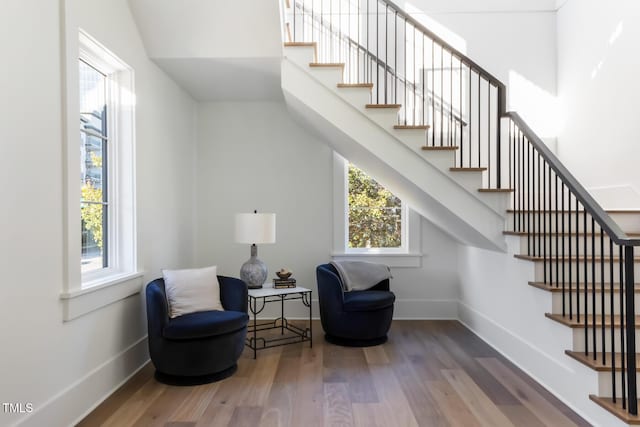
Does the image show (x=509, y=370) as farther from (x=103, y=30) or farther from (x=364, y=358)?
(x=103, y=30)

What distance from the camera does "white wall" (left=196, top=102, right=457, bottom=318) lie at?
5109 mm

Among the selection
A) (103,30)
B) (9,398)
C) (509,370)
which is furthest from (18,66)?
(509,370)

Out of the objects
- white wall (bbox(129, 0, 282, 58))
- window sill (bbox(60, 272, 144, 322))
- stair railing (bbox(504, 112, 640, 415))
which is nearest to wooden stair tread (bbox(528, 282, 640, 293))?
stair railing (bbox(504, 112, 640, 415))

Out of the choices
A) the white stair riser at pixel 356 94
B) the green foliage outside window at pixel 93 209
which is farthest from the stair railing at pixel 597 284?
the green foliage outside window at pixel 93 209

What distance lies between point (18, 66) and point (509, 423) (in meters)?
3.28

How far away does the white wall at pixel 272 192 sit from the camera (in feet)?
Result: 16.8

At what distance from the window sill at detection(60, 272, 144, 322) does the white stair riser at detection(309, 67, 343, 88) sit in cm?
223

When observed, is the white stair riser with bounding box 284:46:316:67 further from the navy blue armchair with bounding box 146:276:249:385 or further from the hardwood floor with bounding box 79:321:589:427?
the hardwood floor with bounding box 79:321:589:427

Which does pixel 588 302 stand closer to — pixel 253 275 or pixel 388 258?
pixel 388 258

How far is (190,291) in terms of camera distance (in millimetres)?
3498

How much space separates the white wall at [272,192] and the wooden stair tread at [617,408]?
269cm

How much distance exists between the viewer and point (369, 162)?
418 cm

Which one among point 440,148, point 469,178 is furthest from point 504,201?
A: point 440,148

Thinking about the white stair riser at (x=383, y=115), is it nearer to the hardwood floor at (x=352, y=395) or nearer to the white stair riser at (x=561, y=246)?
the white stair riser at (x=561, y=246)
